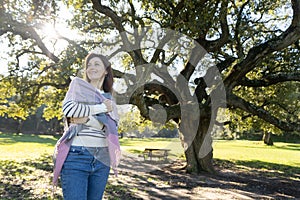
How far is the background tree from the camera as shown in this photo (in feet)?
26.9

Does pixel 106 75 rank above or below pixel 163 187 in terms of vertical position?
above

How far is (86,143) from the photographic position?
2.24m

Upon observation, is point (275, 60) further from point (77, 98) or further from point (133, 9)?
point (77, 98)

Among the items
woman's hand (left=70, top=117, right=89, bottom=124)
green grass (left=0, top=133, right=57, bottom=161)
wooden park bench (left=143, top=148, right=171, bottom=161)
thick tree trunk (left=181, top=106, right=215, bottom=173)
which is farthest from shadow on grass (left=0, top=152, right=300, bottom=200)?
green grass (left=0, top=133, right=57, bottom=161)

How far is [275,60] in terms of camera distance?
1110 cm

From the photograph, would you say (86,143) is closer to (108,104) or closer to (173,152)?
(108,104)

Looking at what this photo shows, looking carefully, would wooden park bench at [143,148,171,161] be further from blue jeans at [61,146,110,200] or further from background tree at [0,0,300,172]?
blue jeans at [61,146,110,200]

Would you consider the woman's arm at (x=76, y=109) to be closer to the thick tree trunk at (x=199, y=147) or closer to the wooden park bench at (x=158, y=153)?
the thick tree trunk at (x=199, y=147)

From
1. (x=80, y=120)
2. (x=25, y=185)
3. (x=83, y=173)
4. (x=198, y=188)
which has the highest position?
(x=80, y=120)

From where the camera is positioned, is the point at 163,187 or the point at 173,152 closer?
the point at 163,187

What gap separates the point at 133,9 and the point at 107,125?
8.34 metres

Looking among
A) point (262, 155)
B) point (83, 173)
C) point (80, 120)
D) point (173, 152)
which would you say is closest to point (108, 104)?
point (80, 120)

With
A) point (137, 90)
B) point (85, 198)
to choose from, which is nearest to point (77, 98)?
point (85, 198)

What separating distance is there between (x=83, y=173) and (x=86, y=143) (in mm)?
231
